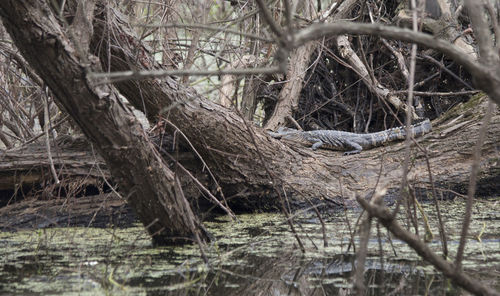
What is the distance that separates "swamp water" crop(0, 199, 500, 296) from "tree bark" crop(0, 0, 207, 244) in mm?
247

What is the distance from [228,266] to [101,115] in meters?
1.22

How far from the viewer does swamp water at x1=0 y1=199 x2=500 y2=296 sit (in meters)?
3.06

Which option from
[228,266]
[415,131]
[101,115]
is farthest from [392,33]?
[415,131]

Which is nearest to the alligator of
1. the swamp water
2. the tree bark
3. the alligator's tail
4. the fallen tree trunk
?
the alligator's tail

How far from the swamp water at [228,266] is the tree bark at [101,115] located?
0.81 feet

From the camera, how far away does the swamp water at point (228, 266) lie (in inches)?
121

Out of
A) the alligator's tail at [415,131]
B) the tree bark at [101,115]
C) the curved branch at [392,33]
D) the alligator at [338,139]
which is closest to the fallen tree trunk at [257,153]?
the alligator's tail at [415,131]

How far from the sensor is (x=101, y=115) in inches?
126

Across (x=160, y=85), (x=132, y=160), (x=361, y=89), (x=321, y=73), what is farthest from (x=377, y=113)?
(x=132, y=160)

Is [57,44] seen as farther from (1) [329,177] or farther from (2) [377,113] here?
(2) [377,113]

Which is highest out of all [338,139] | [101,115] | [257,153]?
[338,139]

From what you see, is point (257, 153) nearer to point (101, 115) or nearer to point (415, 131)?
point (415, 131)

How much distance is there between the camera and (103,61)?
4629 mm

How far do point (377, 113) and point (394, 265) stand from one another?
3.99 meters
